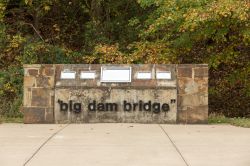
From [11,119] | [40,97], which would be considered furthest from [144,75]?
[11,119]

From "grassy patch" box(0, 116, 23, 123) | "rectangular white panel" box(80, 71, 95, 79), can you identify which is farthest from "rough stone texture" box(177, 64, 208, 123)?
"grassy patch" box(0, 116, 23, 123)

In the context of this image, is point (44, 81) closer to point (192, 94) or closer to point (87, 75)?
point (87, 75)

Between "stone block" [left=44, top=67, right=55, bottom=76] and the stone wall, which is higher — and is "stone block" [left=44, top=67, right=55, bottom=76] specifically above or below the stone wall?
above

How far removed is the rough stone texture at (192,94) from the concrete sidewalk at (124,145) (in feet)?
1.62

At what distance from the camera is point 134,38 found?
18312 mm

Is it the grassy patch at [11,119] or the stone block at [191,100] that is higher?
the stone block at [191,100]

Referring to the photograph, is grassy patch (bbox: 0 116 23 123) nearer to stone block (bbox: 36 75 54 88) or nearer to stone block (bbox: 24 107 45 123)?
stone block (bbox: 24 107 45 123)

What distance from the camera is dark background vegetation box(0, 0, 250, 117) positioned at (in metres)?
13.3

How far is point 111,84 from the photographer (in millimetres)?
10945

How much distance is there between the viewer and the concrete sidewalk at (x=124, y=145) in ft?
22.3

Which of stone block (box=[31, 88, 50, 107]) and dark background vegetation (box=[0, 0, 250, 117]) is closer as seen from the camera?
stone block (box=[31, 88, 50, 107])

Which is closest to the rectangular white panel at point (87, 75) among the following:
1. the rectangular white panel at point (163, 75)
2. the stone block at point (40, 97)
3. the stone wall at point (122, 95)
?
the stone wall at point (122, 95)

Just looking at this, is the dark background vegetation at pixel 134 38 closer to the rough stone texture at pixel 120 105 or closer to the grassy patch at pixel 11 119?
the grassy patch at pixel 11 119

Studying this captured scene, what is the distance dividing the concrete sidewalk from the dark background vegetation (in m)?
3.21
